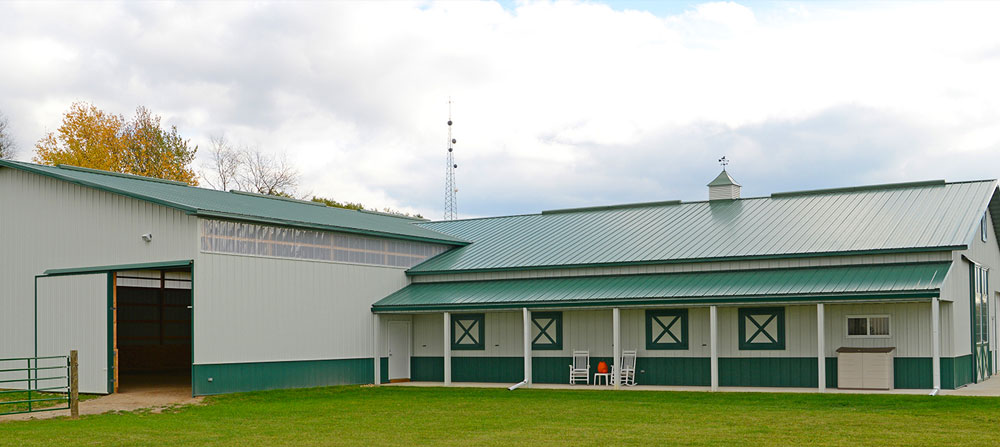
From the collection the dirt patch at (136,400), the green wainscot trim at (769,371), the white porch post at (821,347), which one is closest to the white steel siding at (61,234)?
the dirt patch at (136,400)

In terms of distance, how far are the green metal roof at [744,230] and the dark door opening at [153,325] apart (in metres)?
9.03

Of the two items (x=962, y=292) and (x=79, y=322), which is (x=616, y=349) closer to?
(x=962, y=292)

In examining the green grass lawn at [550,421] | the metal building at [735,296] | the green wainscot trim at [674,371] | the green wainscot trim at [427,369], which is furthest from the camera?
the green wainscot trim at [427,369]

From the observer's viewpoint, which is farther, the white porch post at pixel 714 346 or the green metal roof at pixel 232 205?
the green metal roof at pixel 232 205

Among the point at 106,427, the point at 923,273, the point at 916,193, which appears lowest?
the point at 106,427

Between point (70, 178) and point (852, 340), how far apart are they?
64.0ft

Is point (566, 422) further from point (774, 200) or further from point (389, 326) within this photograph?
point (774, 200)

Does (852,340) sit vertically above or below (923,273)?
below

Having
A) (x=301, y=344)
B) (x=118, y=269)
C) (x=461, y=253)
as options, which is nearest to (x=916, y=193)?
(x=461, y=253)

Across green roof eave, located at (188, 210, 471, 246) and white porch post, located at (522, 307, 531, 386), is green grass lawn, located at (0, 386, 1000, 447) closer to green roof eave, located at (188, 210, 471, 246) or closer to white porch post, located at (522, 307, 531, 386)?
white porch post, located at (522, 307, 531, 386)

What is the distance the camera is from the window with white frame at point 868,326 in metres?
23.1

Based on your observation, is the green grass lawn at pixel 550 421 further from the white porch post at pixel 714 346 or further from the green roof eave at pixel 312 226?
the green roof eave at pixel 312 226

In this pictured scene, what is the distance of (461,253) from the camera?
31.3 metres

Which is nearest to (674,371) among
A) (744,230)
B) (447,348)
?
(744,230)
